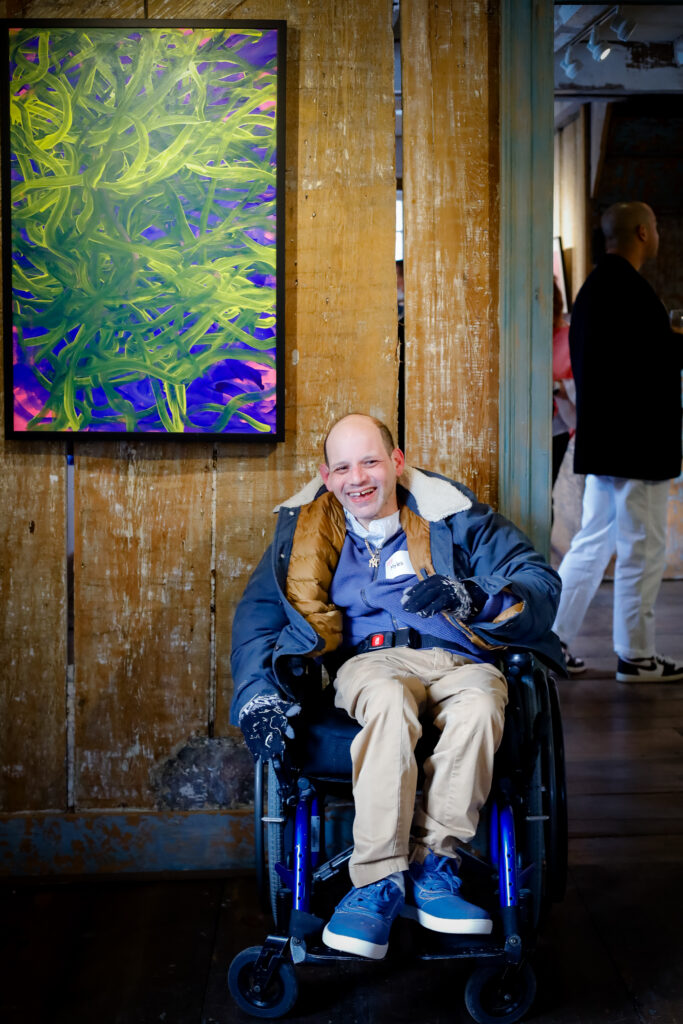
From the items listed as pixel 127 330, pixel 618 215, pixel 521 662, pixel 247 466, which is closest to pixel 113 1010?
pixel 521 662

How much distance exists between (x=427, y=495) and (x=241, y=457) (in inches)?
19.9

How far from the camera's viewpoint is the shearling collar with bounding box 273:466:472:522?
6.75 feet

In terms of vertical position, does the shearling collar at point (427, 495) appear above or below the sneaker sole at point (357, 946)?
above

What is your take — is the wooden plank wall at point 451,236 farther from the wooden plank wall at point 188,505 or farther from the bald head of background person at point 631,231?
the bald head of background person at point 631,231

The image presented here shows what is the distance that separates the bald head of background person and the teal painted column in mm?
1413

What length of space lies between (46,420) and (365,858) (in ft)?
4.10

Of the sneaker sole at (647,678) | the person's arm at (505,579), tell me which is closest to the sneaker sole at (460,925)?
the person's arm at (505,579)

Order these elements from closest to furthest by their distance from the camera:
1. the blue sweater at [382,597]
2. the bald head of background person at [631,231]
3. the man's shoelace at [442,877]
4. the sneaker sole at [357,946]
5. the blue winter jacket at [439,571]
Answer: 1. the sneaker sole at [357,946]
2. the man's shoelace at [442,877]
3. the blue winter jacket at [439,571]
4. the blue sweater at [382,597]
5. the bald head of background person at [631,231]

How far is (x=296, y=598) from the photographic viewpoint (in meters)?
2.00

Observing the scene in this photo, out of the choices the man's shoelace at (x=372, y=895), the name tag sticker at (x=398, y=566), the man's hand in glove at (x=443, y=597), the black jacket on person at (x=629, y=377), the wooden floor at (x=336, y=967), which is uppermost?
the black jacket on person at (x=629, y=377)

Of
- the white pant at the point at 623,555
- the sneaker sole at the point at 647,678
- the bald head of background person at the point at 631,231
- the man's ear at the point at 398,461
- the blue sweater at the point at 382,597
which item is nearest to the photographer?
the blue sweater at the point at 382,597

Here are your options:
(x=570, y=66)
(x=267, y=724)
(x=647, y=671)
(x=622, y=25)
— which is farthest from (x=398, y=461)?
(x=570, y=66)

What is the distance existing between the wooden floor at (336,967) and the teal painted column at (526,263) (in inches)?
33.4

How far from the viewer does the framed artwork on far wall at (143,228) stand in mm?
2203
